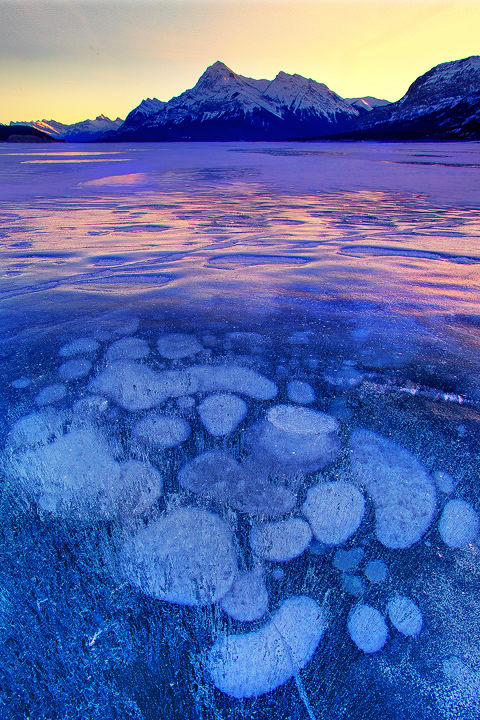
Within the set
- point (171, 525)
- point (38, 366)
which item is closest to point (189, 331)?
point (38, 366)

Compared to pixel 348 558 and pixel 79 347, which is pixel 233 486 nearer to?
pixel 348 558

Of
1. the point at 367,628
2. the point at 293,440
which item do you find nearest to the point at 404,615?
the point at 367,628

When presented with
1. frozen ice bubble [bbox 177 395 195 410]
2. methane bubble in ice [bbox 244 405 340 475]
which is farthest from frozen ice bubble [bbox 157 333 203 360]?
methane bubble in ice [bbox 244 405 340 475]

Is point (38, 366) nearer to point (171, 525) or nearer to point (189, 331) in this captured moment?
point (189, 331)

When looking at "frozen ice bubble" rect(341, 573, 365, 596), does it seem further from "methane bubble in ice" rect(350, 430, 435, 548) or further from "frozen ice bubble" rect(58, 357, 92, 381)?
"frozen ice bubble" rect(58, 357, 92, 381)

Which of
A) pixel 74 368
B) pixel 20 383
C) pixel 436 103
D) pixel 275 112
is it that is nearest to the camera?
pixel 20 383

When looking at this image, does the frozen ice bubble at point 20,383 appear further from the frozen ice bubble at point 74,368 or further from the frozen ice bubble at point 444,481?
the frozen ice bubble at point 444,481
